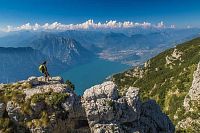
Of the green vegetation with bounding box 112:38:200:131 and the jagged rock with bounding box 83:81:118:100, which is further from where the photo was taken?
the green vegetation with bounding box 112:38:200:131

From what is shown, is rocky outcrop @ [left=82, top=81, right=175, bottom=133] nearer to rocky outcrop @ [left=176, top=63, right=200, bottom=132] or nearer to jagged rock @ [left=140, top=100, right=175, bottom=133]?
jagged rock @ [left=140, top=100, right=175, bottom=133]

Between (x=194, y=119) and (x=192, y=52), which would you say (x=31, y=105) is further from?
(x=192, y=52)

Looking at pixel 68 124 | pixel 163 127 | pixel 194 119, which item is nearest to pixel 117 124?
pixel 68 124

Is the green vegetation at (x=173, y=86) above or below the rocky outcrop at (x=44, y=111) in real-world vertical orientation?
below

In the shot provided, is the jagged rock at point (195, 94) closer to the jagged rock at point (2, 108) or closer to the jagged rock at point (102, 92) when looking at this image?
the jagged rock at point (102, 92)

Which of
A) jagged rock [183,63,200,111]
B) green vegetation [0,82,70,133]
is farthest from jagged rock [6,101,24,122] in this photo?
jagged rock [183,63,200,111]

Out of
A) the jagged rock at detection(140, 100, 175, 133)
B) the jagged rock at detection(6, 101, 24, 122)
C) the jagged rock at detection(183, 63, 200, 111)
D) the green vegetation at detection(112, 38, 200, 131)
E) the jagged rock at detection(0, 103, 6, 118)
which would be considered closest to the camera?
the jagged rock at detection(6, 101, 24, 122)

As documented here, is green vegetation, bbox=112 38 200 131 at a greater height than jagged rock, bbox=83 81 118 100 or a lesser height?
lesser

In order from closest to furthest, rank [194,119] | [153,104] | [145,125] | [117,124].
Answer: [117,124]
[145,125]
[153,104]
[194,119]

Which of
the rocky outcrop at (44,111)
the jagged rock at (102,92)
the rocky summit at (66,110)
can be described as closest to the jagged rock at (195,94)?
the rocky summit at (66,110)
